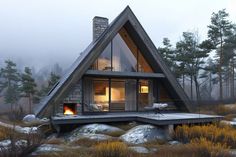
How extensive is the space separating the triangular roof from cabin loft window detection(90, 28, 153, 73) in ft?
1.88

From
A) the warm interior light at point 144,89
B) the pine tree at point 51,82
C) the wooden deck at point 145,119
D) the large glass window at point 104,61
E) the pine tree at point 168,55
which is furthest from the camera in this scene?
the pine tree at point 51,82

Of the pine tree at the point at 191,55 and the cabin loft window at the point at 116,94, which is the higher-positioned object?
the pine tree at the point at 191,55

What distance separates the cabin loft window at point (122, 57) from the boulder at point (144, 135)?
196 inches

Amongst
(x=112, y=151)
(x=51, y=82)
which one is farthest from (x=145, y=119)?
(x=51, y=82)

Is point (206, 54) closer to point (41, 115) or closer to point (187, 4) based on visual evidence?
point (187, 4)

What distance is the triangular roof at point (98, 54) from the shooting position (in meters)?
13.0

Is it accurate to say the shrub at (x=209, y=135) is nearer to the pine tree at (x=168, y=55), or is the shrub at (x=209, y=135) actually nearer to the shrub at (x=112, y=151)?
Result: the shrub at (x=112, y=151)

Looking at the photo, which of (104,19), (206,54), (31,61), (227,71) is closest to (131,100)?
(104,19)

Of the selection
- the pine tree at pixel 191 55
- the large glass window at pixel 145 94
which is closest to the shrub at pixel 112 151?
the large glass window at pixel 145 94

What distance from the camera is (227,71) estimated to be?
4175cm

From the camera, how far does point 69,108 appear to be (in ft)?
48.8

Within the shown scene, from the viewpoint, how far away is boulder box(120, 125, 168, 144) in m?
10.2

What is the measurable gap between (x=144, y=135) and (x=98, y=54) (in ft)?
17.3

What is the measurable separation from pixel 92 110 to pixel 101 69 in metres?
2.33
